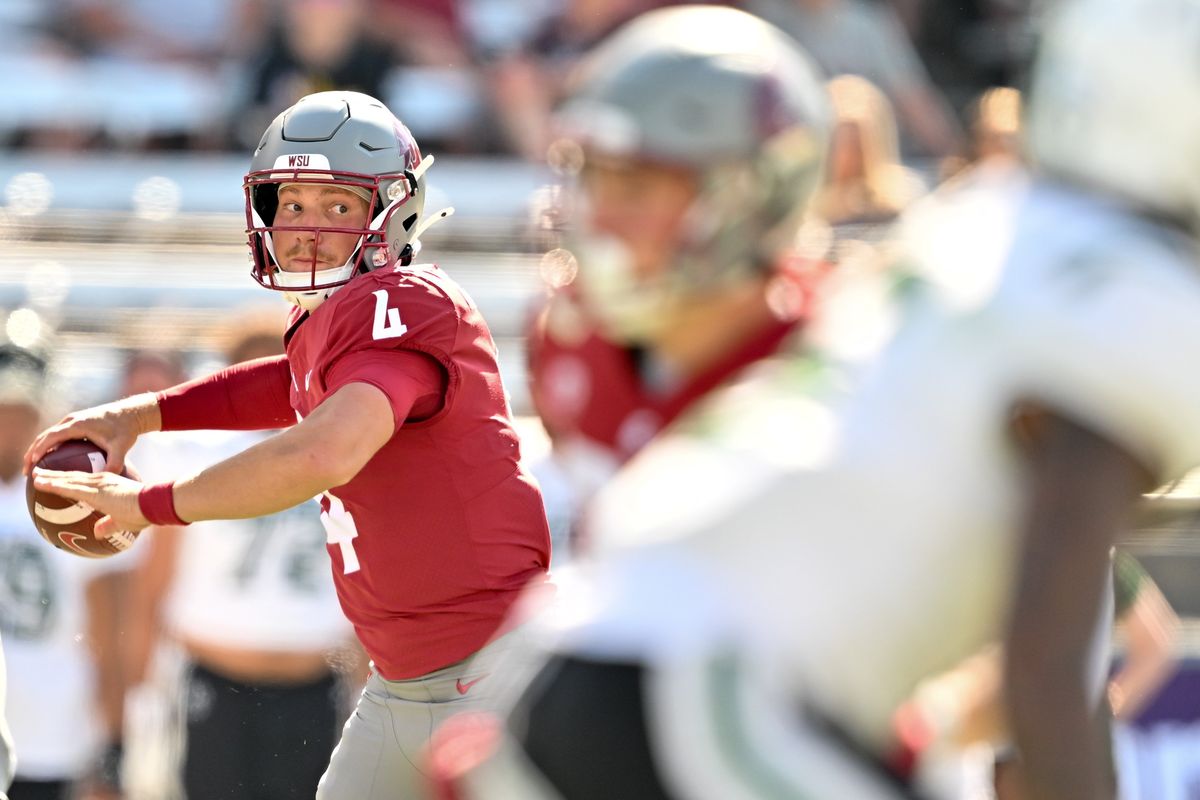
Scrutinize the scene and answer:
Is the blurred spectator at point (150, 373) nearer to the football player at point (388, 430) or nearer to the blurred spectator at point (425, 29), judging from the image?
the football player at point (388, 430)

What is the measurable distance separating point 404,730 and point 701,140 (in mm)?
1532

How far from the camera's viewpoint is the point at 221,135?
828 cm

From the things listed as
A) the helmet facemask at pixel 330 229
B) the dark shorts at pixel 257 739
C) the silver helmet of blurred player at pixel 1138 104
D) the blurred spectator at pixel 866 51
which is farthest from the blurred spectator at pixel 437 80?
the silver helmet of blurred player at pixel 1138 104

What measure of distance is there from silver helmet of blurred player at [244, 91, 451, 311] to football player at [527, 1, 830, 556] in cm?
107

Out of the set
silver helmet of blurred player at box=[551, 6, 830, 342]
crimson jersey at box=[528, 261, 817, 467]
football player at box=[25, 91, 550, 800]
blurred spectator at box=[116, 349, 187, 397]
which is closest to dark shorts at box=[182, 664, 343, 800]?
blurred spectator at box=[116, 349, 187, 397]

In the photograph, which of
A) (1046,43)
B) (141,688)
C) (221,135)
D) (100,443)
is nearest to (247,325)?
(141,688)

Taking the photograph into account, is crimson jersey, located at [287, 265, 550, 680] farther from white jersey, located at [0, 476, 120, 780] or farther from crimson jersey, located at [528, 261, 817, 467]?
white jersey, located at [0, 476, 120, 780]

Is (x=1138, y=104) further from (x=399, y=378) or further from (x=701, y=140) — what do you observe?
(x=399, y=378)

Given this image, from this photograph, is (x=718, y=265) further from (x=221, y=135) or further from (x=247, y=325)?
(x=221, y=135)

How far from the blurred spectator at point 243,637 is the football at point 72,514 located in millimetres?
1882

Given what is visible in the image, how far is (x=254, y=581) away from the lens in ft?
17.3

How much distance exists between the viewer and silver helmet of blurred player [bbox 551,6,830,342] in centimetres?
210

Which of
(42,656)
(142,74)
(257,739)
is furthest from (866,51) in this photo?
(42,656)

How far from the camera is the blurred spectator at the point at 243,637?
505cm
